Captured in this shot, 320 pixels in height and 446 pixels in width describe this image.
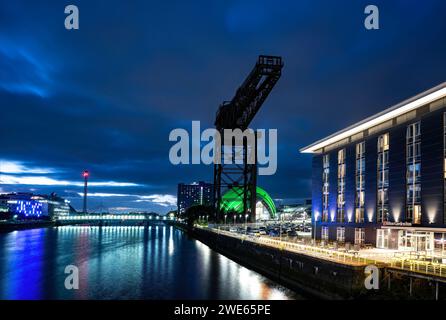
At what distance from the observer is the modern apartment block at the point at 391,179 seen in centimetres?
3341

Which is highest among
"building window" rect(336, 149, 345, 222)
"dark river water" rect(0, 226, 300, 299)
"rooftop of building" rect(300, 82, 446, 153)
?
"rooftop of building" rect(300, 82, 446, 153)

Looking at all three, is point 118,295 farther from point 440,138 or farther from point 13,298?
point 440,138

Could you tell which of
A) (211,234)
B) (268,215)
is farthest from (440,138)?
(268,215)

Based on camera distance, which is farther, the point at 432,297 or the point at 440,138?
the point at 440,138

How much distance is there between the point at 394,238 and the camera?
38031 millimetres

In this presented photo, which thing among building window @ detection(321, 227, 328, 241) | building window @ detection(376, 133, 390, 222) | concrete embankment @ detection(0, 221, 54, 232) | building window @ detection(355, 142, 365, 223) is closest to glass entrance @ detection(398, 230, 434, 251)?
building window @ detection(376, 133, 390, 222)

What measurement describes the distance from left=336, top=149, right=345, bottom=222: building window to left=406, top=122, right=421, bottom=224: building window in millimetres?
13269

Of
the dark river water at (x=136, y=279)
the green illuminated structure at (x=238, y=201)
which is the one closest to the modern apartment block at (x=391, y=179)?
the dark river water at (x=136, y=279)

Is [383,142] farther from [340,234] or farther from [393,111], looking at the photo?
[340,234]

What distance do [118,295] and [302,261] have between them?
1414 centimetres

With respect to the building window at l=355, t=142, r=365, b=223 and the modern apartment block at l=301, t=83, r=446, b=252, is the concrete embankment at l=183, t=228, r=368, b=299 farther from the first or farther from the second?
the building window at l=355, t=142, r=365, b=223

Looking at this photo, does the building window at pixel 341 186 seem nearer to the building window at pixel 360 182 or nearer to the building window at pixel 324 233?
the building window at pixel 324 233

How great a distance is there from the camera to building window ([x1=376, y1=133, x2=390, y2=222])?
4106 cm

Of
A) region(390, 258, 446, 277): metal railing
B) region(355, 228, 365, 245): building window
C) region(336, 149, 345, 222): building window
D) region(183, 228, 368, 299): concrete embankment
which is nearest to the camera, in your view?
region(390, 258, 446, 277): metal railing
